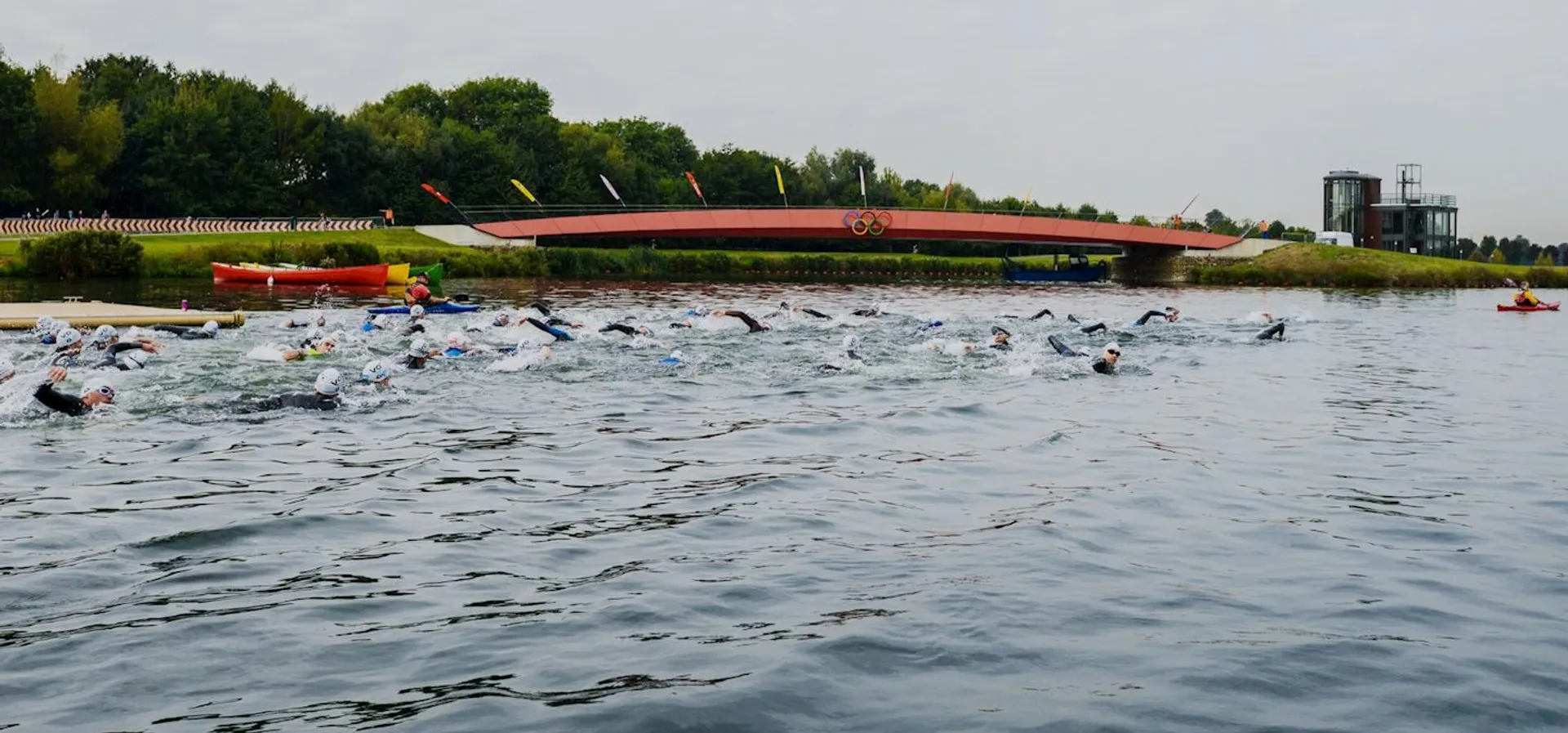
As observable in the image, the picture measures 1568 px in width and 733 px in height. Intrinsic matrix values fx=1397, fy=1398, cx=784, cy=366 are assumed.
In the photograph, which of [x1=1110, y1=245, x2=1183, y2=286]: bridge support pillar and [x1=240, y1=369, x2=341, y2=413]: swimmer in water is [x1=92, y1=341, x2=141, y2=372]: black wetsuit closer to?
[x1=240, y1=369, x2=341, y2=413]: swimmer in water

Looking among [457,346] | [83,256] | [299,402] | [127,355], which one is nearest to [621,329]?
[457,346]

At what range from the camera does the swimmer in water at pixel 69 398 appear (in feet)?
55.2

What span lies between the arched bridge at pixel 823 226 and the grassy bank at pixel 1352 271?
7336 mm

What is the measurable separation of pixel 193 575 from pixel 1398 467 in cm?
1212

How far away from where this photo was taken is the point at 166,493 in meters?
12.6

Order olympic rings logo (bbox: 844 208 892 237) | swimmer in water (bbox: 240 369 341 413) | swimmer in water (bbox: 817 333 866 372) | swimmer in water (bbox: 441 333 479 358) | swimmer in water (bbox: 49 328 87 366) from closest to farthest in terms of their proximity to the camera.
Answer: swimmer in water (bbox: 240 369 341 413) < swimmer in water (bbox: 49 328 87 366) < swimmer in water (bbox: 817 333 866 372) < swimmer in water (bbox: 441 333 479 358) < olympic rings logo (bbox: 844 208 892 237)

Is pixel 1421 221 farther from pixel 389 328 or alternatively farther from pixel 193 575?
pixel 193 575

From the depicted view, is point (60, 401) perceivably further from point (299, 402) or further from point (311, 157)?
point (311, 157)

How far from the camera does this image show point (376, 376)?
19984 millimetres

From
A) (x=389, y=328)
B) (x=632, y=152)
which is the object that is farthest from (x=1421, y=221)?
(x=389, y=328)

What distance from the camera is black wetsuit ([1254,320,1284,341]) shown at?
1329 inches

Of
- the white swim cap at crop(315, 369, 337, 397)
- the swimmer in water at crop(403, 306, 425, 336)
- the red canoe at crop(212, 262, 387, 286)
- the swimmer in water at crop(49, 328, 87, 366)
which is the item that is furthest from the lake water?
the red canoe at crop(212, 262, 387, 286)

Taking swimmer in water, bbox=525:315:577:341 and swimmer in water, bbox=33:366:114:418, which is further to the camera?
swimmer in water, bbox=525:315:577:341

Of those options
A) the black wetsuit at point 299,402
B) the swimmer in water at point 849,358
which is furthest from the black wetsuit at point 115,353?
the swimmer in water at point 849,358
